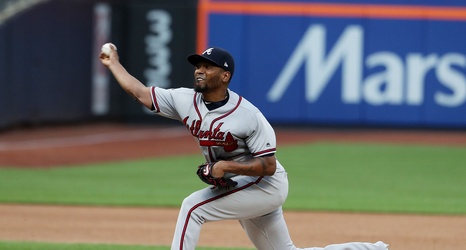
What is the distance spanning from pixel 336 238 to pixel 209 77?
12.1 feet

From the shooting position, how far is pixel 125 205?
1155cm

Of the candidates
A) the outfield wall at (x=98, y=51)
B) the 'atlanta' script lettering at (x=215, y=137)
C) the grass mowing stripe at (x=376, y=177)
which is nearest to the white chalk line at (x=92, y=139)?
the outfield wall at (x=98, y=51)

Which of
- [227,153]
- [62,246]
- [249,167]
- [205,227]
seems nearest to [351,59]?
[205,227]

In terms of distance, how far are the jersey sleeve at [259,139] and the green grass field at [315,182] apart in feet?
17.9

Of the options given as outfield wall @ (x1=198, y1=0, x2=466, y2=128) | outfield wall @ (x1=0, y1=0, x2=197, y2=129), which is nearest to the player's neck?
outfield wall @ (x1=0, y1=0, x2=197, y2=129)

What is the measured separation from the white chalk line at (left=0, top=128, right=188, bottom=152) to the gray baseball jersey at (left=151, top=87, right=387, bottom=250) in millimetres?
10887

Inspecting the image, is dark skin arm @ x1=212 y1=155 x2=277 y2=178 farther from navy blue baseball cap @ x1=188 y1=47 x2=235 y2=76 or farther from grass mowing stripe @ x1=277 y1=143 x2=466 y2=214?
grass mowing stripe @ x1=277 y1=143 x2=466 y2=214

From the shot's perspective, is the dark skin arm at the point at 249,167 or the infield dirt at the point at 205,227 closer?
the dark skin arm at the point at 249,167

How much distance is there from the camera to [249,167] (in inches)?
237

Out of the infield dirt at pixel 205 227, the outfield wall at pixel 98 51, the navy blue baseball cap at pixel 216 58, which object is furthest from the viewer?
the outfield wall at pixel 98 51

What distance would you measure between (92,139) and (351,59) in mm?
5885

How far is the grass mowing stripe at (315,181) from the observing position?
11922 millimetres

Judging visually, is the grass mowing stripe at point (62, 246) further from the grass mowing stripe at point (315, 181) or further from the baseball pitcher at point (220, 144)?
the grass mowing stripe at point (315, 181)

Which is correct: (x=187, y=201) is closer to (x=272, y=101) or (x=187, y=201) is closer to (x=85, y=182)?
(x=85, y=182)
